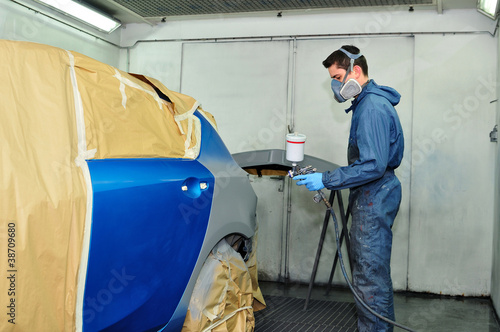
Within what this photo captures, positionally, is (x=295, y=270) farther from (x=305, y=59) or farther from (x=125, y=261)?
(x=125, y=261)

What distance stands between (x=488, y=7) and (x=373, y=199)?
2547 millimetres

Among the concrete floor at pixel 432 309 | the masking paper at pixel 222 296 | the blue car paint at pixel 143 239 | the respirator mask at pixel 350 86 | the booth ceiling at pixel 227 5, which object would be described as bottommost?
the concrete floor at pixel 432 309

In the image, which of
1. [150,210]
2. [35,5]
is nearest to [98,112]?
[150,210]

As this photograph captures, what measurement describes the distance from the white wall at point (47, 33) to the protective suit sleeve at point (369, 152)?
9.77 ft

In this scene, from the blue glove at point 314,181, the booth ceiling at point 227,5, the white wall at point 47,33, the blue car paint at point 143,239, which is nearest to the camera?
the blue car paint at point 143,239

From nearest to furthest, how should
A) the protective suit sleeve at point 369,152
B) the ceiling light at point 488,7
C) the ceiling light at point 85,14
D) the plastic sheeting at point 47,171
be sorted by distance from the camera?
1. the plastic sheeting at point 47,171
2. the protective suit sleeve at point 369,152
3. the ceiling light at point 488,7
4. the ceiling light at point 85,14

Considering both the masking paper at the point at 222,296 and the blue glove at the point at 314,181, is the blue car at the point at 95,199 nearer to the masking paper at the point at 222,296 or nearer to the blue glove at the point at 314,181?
the masking paper at the point at 222,296

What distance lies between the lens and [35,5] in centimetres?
418

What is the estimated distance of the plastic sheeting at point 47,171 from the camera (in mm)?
1509

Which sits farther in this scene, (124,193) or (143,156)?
(143,156)

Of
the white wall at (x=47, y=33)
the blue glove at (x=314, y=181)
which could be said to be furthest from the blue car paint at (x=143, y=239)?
the white wall at (x=47, y=33)

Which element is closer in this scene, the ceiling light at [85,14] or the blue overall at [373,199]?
the blue overall at [373,199]

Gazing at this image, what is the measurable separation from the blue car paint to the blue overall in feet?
2.96

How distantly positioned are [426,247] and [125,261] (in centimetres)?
359
